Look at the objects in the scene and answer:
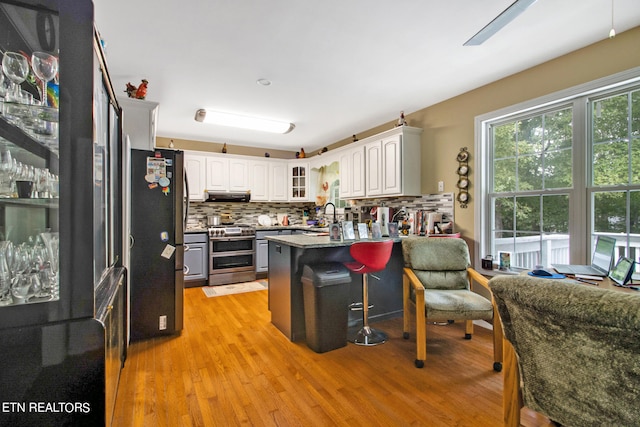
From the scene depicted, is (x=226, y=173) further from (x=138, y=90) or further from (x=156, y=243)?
(x=156, y=243)

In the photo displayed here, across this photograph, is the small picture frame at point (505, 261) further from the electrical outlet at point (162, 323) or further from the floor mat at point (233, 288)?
the electrical outlet at point (162, 323)

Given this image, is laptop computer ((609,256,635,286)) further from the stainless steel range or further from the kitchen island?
the stainless steel range

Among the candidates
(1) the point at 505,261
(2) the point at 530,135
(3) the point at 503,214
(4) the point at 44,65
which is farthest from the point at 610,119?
(4) the point at 44,65

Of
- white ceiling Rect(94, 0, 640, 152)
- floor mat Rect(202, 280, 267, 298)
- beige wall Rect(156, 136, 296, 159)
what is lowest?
floor mat Rect(202, 280, 267, 298)

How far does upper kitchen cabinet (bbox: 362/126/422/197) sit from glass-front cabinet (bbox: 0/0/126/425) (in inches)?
135

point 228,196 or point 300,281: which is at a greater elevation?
point 228,196

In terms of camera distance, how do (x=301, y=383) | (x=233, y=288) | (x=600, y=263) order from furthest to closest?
1. (x=233, y=288)
2. (x=301, y=383)
3. (x=600, y=263)

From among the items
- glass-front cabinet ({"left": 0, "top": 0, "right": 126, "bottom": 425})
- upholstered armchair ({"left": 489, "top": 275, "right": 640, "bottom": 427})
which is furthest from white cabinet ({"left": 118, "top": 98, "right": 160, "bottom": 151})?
upholstered armchair ({"left": 489, "top": 275, "right": 640, "bottom": 427})

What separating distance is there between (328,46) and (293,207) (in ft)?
14.7

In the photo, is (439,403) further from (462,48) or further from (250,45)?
(250,45)

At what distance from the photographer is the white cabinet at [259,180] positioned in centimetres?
603

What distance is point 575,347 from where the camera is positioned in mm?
1083

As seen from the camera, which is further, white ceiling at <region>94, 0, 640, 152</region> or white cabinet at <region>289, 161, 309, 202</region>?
white cabinet at <region>289, 161, 309, 202</region>

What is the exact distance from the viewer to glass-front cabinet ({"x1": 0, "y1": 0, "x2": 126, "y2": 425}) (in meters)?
1.09
